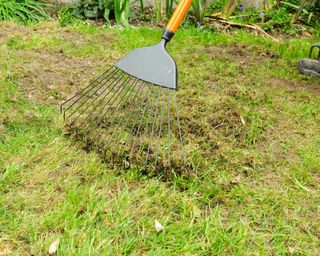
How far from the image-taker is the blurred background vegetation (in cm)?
424

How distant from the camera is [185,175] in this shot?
2039 mm

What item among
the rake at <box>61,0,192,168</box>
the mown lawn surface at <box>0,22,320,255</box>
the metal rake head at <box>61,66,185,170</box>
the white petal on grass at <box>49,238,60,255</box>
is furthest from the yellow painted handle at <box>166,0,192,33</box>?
the white petal on grass at <box>49,238,60,255</box>

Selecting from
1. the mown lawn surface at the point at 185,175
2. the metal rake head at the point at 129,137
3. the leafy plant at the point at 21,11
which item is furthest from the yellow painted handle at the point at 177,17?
the leafy plant at the point at 21,11

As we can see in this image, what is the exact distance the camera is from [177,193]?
195 centimetres

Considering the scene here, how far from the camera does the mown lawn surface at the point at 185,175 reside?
66.5 inches

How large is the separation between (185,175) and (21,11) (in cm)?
303

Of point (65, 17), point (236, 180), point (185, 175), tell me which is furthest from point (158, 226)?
point (65, 17)

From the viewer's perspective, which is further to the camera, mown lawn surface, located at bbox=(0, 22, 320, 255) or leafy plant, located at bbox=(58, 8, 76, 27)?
leafy plant, located at bbox=(58, 8, 76, 27)

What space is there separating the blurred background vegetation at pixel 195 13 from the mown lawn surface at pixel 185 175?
107cm

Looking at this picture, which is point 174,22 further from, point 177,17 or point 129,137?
point 129,137

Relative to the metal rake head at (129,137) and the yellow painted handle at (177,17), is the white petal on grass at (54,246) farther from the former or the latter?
the yellow painted handle at (177,17)

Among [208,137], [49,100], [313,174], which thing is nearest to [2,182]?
[49,100]

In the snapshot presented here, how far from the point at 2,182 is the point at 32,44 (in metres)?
1.81

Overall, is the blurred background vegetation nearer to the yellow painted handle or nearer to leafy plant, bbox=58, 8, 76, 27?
leafy plant, bbox=58, 8, 76, 27
